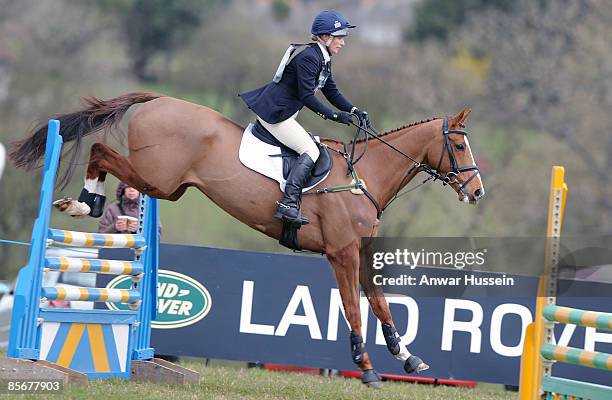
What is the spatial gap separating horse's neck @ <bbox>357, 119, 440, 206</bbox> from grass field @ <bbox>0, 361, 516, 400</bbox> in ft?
5.32

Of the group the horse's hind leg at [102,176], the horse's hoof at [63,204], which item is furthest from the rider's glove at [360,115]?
the horse's hoof at [63,204]

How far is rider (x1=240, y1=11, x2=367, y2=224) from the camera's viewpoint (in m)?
7.86

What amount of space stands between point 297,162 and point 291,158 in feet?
0.41

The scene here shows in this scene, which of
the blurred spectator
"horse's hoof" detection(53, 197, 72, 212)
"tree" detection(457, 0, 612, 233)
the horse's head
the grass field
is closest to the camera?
the grass field

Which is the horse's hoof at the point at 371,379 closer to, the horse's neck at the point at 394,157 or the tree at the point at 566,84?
the horse's neck at the point at 394,157

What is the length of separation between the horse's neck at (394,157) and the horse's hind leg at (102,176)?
1.64 meters

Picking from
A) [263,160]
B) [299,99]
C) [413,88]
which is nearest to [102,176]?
[263,160]

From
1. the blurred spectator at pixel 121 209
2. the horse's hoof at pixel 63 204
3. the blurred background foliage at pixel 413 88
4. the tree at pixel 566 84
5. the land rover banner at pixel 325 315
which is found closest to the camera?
the horse's hoof at pixel 63 204

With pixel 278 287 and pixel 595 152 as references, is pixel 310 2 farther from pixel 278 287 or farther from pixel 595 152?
pixel 278 287

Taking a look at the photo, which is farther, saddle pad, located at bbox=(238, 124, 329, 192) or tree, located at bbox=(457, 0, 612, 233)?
tree, located at bbox=(457, 0, 612, 233)

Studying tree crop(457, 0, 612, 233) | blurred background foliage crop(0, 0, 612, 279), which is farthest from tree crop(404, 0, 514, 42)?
tree crop(457, 0, 612, 233)

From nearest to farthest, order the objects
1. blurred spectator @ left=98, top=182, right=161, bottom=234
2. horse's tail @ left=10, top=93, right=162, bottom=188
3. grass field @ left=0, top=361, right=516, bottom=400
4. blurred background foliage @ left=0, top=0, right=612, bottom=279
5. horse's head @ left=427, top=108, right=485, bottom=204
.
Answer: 1. grass field @ left=0, top=361, right=516, bottom=400
2. horse's tail @ left=10, top=93, right=162, bottom=188
3. horse's head @ left=427, top=108, right=485, bottom=204
4. blurred spectator @ left=98, top=182, right=161, bottom=234
5. blurred background foliage @ left=0, top=0, right=612, bottom=279

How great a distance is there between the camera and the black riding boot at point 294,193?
7.84 meters

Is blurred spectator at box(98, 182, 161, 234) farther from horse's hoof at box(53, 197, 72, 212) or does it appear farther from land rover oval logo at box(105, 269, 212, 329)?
horse's hoof at box(53, 197, 72, 212)
